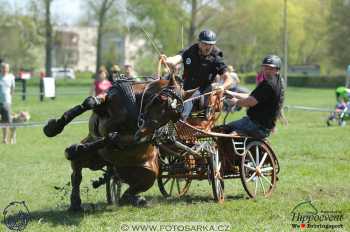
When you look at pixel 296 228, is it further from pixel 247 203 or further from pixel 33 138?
pixel 33 138

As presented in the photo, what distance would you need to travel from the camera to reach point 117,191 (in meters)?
8.37

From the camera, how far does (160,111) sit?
6.63 m

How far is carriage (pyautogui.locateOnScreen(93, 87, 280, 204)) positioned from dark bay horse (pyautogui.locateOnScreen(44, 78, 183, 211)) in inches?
18.3

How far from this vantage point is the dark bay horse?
21.8 feet

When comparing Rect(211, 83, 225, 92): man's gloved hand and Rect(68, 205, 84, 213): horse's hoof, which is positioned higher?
Rect(211, 83, 225, 92): man's gloved hand

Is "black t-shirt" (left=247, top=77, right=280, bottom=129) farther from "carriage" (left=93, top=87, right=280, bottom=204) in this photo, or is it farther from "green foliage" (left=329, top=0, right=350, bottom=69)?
"green foliage" (left=329, top=0, right=350, bottom=69)

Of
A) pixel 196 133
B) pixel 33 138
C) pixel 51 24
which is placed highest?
pixel 51 24

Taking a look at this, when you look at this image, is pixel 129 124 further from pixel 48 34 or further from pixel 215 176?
pixel 48 34

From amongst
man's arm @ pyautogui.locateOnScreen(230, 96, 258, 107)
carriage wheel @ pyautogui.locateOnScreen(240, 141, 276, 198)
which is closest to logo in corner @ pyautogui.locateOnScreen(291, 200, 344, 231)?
carriage wheel @ pyautogui.locateOnScreen(240, 141, 276, 198)

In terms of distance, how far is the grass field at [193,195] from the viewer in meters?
7.29

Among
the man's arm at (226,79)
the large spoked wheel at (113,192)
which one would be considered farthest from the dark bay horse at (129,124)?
the man's arm at (226,79)

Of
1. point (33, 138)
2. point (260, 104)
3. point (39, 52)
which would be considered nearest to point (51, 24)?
point (39, 52)

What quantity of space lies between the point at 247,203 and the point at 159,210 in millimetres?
1138

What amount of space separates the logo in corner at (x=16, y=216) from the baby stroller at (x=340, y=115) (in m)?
14.6
